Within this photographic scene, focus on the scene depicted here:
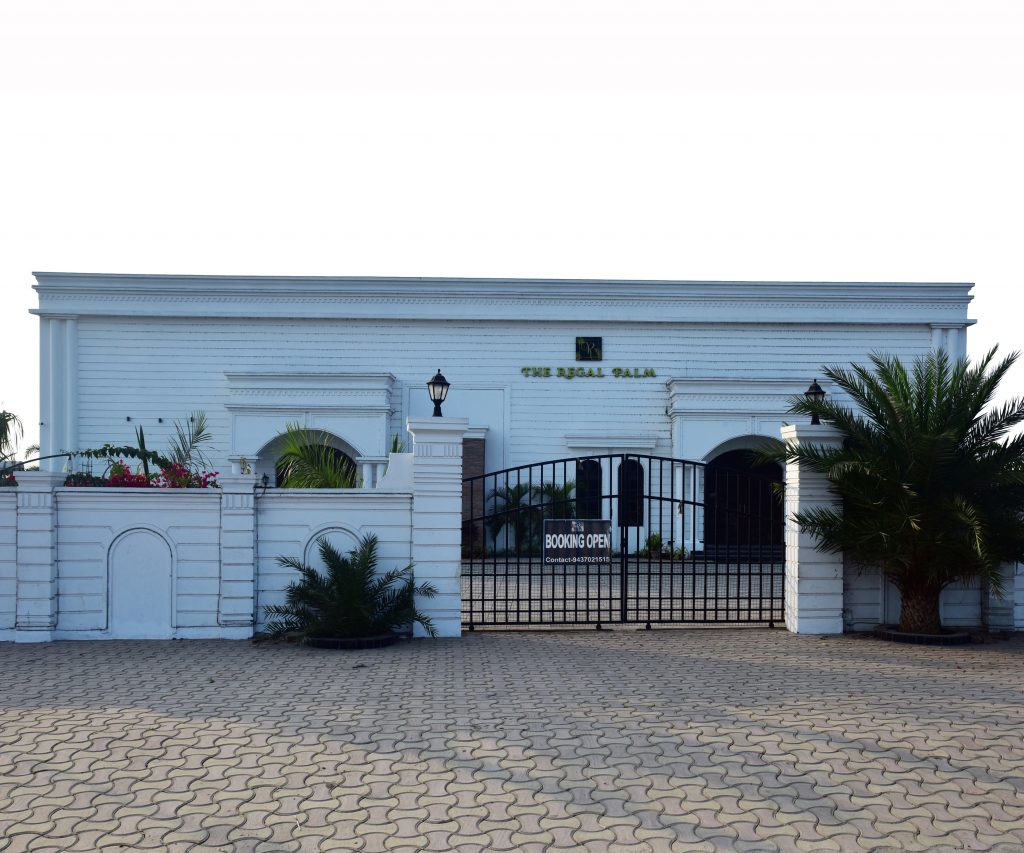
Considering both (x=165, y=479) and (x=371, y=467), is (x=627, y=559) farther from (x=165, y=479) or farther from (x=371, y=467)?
(x=371, y=467)

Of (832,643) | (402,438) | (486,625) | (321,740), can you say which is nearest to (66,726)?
(321,740)

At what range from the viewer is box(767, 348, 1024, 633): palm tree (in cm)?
1102

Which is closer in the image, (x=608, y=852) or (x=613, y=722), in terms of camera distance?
(x=608, y=852)

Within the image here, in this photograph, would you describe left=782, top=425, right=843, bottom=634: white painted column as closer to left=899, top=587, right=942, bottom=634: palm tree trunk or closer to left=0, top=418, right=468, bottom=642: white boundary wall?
left=899, top=587, right=942, bottom=634: palm tree trunk

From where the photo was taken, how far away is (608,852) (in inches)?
189

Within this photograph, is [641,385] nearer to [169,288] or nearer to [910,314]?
[910,314]

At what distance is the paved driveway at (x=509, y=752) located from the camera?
16.7 ft

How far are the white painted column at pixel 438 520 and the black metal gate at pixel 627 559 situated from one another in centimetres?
30

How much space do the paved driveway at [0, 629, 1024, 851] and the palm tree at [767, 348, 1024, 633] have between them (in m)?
1.42

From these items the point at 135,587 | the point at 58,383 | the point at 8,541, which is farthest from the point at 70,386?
the point at 135,587

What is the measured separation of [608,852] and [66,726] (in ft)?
15.2

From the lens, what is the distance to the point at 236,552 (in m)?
11.4

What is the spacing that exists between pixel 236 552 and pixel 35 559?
7.70 ft

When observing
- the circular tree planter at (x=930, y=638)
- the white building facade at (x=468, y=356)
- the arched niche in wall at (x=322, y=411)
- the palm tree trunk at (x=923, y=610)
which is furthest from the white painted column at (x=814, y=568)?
the arched niche in wall at (x=322, y=411)
